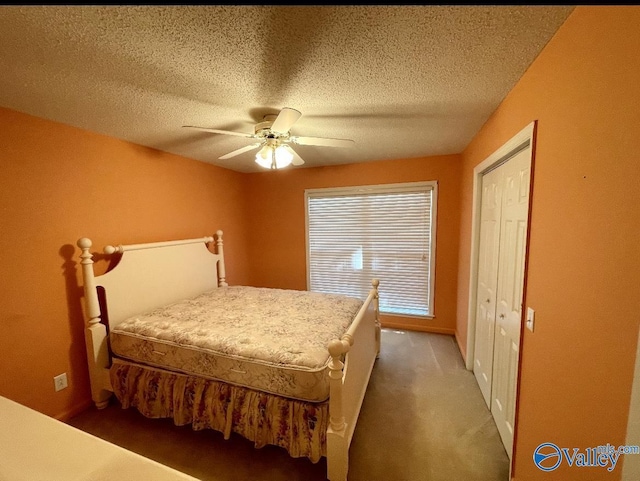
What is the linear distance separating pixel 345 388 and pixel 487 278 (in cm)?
155

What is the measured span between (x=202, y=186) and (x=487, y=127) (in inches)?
127

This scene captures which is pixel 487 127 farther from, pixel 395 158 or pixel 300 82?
pixel 300 82

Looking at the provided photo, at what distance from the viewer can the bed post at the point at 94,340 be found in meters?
1.98

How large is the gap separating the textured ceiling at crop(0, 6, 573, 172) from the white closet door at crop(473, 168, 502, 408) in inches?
24.6

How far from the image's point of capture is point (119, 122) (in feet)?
6.49

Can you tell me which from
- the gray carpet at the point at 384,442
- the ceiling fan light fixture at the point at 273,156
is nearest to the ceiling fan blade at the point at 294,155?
the ceiling fan light fixture at the point at 273,156

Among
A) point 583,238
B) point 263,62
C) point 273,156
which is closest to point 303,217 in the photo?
point 273,156

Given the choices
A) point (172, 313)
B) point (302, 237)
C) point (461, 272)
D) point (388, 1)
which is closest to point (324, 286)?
point (302, 237)

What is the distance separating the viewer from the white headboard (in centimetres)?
204

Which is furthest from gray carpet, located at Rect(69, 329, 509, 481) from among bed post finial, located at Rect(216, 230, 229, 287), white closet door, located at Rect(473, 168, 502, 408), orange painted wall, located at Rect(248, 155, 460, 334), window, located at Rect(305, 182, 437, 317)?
bed post finial, located at Rect(216, 230, 229, 287)

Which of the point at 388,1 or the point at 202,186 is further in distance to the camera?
the point at 202,186

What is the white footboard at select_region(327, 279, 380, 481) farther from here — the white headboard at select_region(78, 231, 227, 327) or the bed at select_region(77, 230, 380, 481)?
the white headboard at select_region(78, 231, 227, 327)

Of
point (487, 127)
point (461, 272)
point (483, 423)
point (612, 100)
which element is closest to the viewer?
point (612, 100)

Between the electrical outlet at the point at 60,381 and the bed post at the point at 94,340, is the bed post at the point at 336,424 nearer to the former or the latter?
the bed post at the point at 94,340
